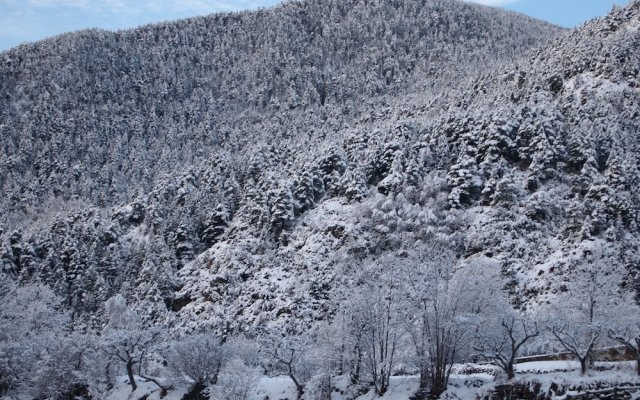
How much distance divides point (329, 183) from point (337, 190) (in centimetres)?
261

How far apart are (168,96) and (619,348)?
156494 millimetres

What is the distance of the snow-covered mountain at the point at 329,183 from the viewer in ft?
232

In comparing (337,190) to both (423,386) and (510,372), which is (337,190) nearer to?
(423,386)

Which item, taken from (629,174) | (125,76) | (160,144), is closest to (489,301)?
(629,174)

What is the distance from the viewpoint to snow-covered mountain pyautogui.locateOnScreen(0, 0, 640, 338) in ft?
232

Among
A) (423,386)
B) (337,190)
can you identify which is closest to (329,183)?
(337,190)

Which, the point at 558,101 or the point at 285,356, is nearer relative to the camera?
the point at 285,356

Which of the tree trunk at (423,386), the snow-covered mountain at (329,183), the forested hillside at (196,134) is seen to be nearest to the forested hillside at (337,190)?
the snow-covered mountain at (329,183)

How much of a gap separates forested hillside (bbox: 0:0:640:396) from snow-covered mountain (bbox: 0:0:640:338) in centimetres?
32

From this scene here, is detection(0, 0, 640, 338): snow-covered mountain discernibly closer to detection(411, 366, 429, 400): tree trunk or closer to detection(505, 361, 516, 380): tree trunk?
detection(411, 366, 429, 400): tree trunk

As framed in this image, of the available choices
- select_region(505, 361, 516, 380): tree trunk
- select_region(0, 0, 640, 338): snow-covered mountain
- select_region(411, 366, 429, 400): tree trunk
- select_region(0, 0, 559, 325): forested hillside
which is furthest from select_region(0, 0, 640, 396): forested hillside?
select_region(505, 361, 516, 380): tree trunk

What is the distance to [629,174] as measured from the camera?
68.6 metres

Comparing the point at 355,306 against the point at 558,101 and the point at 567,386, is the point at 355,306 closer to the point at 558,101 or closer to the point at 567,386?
the point at 567,386

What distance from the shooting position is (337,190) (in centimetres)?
9075
